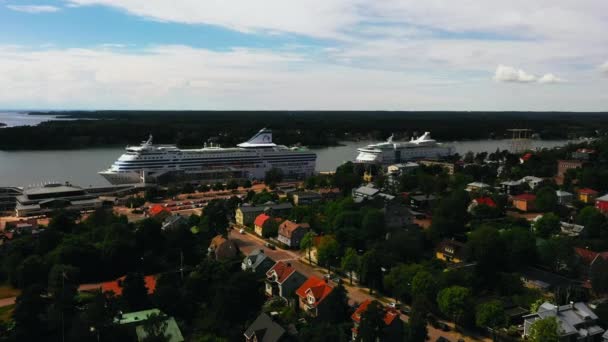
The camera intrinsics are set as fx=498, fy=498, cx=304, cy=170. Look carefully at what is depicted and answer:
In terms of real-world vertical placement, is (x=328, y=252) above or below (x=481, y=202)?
below

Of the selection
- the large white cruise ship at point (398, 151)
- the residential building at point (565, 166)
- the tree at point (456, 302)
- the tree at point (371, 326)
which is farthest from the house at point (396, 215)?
the large white cruise ship at point (398, 151)

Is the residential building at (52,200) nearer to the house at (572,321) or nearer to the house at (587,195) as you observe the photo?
the house at (572,321)

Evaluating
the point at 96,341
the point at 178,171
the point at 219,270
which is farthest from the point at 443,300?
the point at 178,171

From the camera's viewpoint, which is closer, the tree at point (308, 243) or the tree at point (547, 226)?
the tree at point (308, 243)

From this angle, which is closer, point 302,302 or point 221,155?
point 302,302

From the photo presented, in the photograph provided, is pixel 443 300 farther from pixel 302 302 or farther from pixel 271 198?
pixel 271 198

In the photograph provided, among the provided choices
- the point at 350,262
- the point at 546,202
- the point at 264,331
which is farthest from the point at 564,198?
the point at 264,331

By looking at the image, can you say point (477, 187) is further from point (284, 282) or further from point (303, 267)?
point (284, 282)
